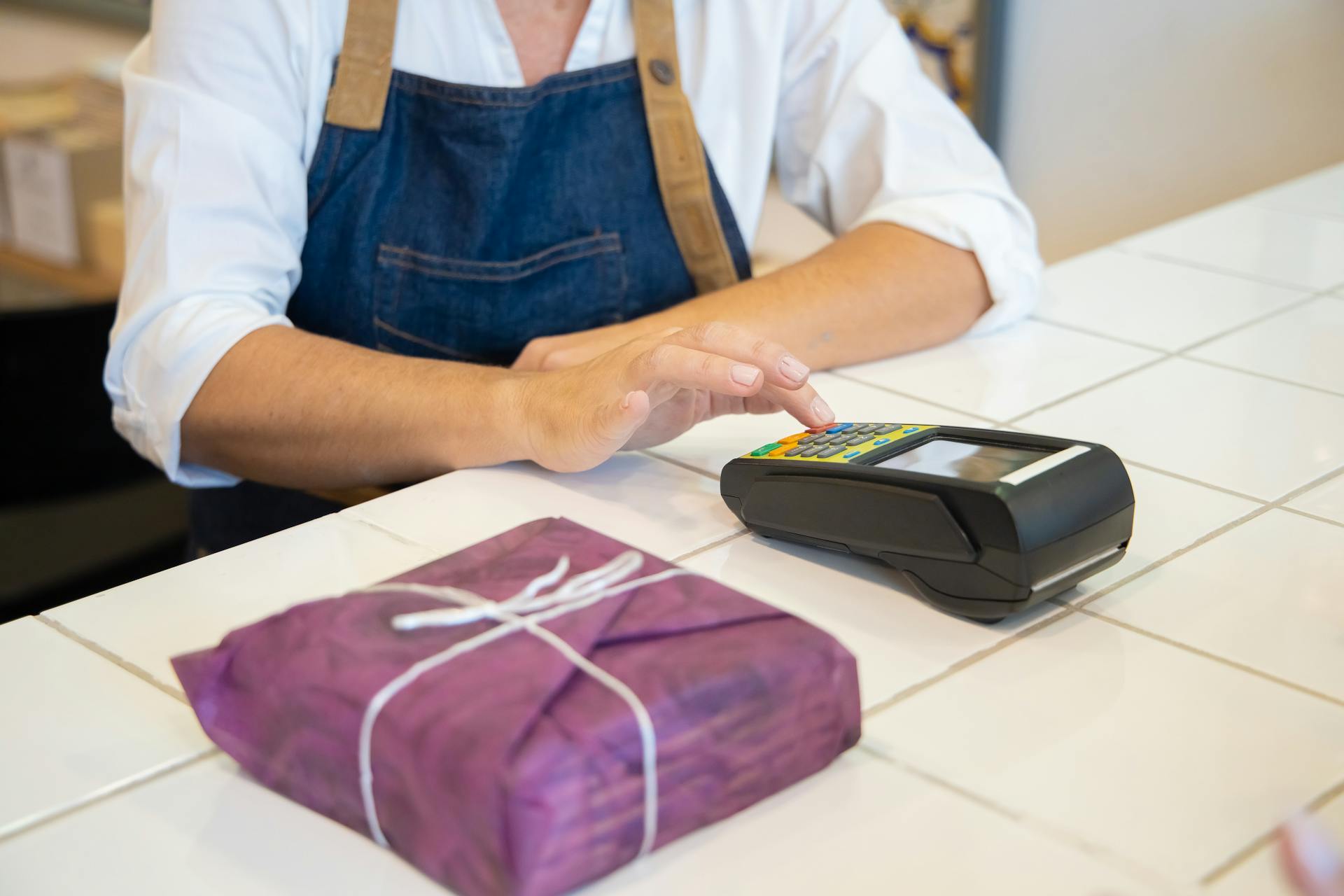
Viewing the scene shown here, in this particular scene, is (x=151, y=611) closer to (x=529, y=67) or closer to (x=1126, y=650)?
(x=1126, y=650)

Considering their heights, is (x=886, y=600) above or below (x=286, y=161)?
below

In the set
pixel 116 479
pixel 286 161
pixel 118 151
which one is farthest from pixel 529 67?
pixel 118 151

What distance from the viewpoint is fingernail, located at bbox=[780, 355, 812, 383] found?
80 cm

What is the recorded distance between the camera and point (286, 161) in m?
1.06

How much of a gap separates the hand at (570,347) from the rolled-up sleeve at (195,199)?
0.20 meters

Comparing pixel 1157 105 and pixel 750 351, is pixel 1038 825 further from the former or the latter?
Result: pixel 1157 105

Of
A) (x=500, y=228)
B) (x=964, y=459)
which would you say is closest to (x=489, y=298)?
Answer: (x=500, y=228)

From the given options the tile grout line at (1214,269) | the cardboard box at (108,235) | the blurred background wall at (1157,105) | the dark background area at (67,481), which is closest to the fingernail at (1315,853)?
the tile grout line at (1214,269)

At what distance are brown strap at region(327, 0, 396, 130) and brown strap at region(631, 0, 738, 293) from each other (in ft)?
0.72

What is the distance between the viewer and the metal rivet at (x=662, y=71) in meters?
1.20

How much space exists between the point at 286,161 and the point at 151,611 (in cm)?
49

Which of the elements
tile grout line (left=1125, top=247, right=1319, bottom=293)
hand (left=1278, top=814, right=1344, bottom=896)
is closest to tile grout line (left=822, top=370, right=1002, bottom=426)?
tile grout line (left=1125, top=247, right=1319, bottom=293)

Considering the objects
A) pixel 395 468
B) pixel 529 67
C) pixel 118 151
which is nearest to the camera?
pixel 395 468

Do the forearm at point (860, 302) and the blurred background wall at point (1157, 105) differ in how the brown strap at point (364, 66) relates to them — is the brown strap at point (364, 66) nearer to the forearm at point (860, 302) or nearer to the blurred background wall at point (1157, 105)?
the forearm at point (860, 302)
